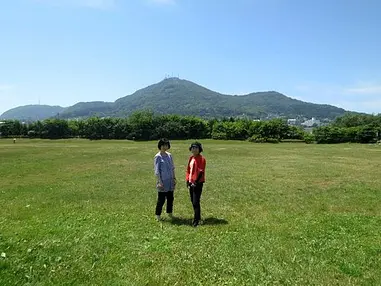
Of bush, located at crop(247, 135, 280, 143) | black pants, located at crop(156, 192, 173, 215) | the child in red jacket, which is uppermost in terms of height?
the child in red jacket

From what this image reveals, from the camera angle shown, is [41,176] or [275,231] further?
[41,176]

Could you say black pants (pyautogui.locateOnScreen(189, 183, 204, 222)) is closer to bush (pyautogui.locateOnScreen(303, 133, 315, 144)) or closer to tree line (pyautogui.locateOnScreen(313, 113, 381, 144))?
tree line (pyautogui.locateOnScreen(313, 113, 381, 144))

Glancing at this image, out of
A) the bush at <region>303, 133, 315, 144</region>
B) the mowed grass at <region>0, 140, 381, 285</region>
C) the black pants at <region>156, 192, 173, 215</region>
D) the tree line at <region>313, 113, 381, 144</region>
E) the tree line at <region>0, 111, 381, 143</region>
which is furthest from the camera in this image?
the tree line at <region>0, 111, 381, 143</region>

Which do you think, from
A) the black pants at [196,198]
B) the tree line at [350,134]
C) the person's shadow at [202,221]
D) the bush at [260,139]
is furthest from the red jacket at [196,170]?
the bush at [260,139]

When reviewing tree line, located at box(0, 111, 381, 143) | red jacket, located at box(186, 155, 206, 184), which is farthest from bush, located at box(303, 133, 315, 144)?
red jacket, located at box(186, 155, 206, 184)

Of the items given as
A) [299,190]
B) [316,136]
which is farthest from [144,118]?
[299,190]

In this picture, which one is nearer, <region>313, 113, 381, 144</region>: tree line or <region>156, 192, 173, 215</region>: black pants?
<region>156, 192, 173, 215</region>: black pants

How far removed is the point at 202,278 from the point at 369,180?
59.5 feet

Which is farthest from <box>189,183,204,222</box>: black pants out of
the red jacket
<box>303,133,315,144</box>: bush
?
<box>303,133,315,144</box>: bush

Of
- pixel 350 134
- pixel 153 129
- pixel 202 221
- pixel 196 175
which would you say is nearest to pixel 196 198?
pixel 196 175

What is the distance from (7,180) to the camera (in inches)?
900

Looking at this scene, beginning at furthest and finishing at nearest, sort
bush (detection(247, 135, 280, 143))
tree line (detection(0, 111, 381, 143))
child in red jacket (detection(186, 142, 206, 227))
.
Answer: tree line (detection(0, 111, 381, 143)), bush (detection(247, 135, 280, 143)), child in red jacket (detection(186, 142, 206, 227))

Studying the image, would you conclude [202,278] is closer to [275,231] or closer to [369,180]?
[275,231]

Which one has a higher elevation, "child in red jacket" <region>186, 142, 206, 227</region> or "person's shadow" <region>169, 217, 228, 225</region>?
"child in red jacket" <region>186, 142, 206, 227</region>
